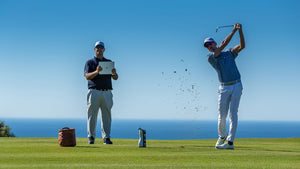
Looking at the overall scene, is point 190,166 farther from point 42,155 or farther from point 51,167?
point 42,155

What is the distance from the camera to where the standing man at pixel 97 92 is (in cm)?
1185

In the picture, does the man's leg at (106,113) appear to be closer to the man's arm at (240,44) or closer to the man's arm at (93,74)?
the man's arm at (93,74)

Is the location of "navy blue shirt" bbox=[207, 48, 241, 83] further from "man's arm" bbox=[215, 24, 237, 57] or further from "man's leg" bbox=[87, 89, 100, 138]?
"man's leg" bbox=[87, 89, 100, 138]

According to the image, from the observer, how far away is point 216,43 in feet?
33.8

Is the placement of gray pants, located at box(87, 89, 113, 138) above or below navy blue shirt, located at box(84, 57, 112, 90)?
below

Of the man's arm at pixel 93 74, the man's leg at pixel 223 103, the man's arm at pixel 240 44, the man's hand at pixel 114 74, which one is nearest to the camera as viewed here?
the man's arm at pixel 240 44

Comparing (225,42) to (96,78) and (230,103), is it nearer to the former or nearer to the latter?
(230,103)

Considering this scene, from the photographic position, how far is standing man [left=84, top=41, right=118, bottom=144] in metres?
11.9

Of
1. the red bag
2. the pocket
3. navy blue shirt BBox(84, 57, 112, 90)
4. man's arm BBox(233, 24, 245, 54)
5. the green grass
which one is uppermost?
man's arm BBox(233, 24, 245, 54)

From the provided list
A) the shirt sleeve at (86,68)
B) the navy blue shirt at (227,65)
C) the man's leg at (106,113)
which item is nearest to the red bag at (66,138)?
the man's leg at (106,113)

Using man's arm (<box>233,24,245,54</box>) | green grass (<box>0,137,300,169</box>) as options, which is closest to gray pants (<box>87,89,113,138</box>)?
green grass (<box>0,137,300,169</box>)

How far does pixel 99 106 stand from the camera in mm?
12164

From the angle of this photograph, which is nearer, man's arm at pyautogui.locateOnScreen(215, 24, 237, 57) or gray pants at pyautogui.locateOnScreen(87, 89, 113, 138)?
man's arm at pyautogui.locateOnScreen(215, 24, 237, 57)

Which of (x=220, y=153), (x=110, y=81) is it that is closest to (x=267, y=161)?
(x=220, y=153)
